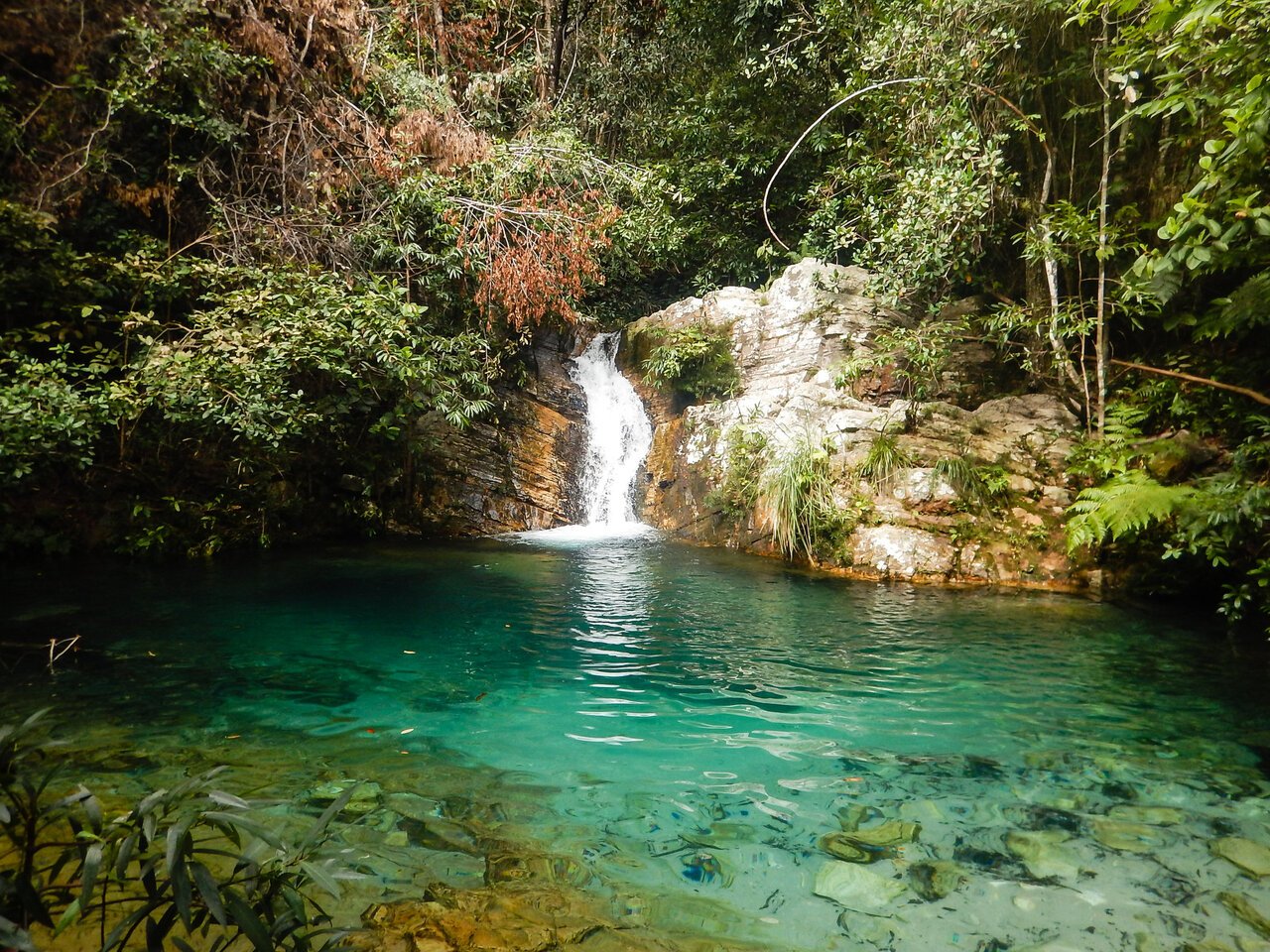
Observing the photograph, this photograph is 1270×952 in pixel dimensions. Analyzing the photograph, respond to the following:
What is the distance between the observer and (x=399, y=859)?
92.4 inches

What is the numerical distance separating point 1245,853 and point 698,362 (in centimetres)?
1025

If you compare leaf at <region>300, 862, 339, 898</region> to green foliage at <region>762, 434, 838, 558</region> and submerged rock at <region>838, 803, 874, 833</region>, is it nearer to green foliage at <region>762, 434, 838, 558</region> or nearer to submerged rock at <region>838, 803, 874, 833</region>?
submerged rock at <region>838, 803, 874, 833</region>

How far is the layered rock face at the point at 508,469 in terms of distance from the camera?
35.4ft

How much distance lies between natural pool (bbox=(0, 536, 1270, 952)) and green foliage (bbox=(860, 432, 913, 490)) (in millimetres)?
2187

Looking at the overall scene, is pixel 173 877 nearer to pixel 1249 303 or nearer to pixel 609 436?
pixel 1249 303

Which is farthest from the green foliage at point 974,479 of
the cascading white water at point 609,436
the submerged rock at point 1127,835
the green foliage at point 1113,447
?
the submerged rock at point 1127,835

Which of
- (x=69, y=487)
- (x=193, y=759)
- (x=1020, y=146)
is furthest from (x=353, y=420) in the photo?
(x=1020, y=146)

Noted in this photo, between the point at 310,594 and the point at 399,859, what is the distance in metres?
4.72

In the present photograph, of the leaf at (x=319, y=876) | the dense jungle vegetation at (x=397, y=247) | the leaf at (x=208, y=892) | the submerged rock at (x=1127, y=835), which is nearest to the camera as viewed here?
the leaf at (x=208, y=892)

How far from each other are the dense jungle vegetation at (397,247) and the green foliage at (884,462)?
146 centimetres

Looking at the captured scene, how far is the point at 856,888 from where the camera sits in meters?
2.31

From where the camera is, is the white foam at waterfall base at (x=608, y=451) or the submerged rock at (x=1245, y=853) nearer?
the submerged rock at (x=1245, y=853)

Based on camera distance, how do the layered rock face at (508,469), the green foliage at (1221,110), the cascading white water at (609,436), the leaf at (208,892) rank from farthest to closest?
the cascading white water at (609,436) → the layered rock face at (508,469) → the green foliage at (1221,110) → the leaf at (208,892)

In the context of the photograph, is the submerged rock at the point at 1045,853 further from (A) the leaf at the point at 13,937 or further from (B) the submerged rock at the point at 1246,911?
(A) the leaf at the point at 13,937
